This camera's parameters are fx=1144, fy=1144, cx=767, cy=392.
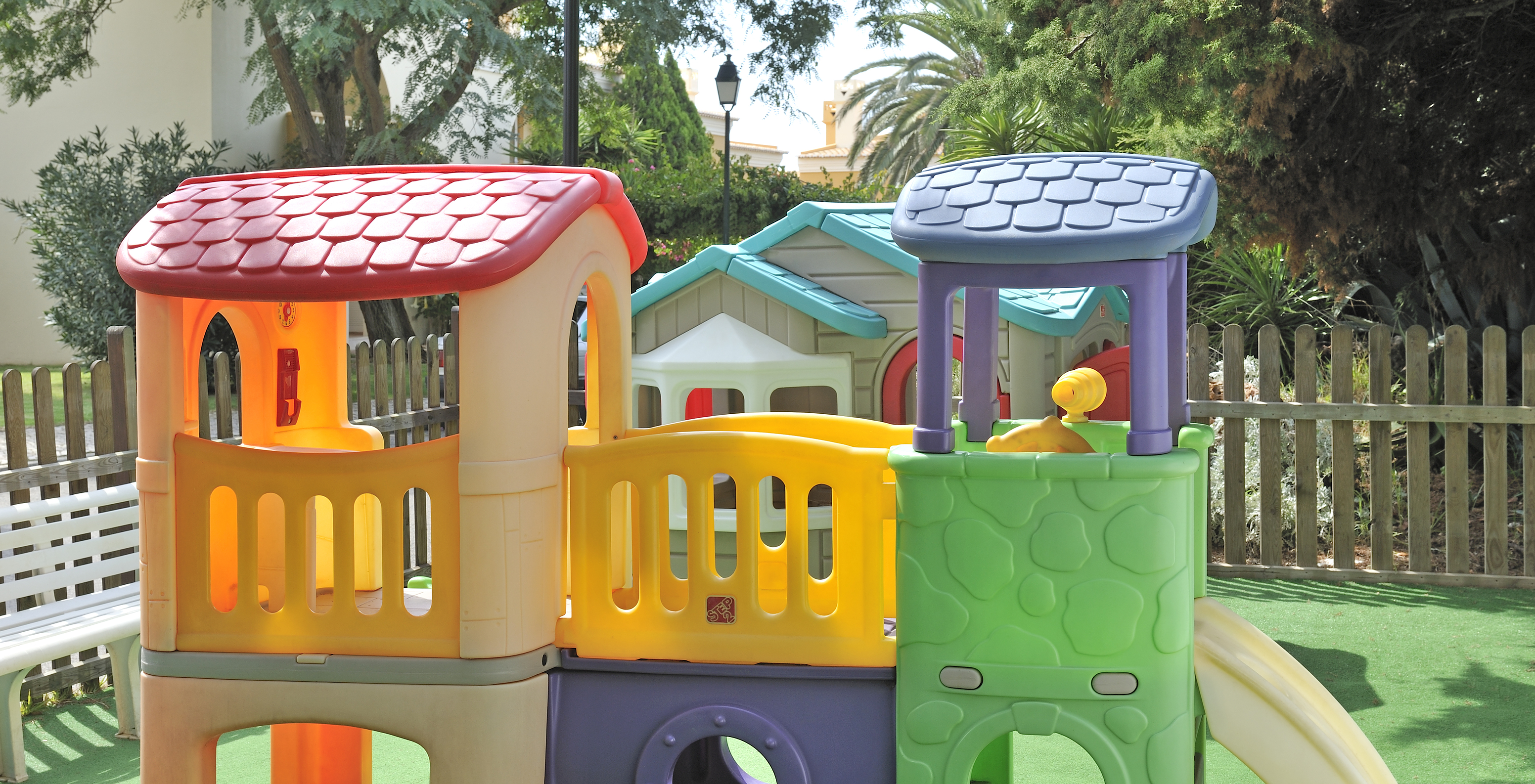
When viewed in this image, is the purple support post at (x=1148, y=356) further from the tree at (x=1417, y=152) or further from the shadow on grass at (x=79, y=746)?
the tree at (x=1417, y=152)

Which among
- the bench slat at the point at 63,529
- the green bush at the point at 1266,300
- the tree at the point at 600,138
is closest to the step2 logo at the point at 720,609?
the bench slat at the point at 63,529

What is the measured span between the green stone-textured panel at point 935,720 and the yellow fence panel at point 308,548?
1.38m

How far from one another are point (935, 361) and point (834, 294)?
3817 millimetres

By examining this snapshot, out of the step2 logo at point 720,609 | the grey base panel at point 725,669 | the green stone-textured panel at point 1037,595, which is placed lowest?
the grey base panel at point 725,669

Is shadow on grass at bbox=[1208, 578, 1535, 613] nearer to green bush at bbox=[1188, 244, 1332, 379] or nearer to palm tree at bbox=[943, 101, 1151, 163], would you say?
green bush at bbox=[1188, 244, 1332, 379]

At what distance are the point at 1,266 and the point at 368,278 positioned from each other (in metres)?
24.6

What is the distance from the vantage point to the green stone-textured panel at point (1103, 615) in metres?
3.12

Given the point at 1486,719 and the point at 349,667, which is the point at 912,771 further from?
the point at 1486,719

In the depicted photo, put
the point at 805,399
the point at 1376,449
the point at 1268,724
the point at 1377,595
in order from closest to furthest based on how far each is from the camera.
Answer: the point at 1268,724
the point at 1377,595
the point at 1376,449
the point at 805,399

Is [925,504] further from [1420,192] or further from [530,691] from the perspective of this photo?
[1420,192]

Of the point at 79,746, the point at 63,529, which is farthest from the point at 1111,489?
the point at 63,529

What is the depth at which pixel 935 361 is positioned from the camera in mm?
3254

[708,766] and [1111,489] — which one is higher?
[1111,489]

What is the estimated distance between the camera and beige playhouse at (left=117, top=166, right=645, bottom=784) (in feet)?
10.9
